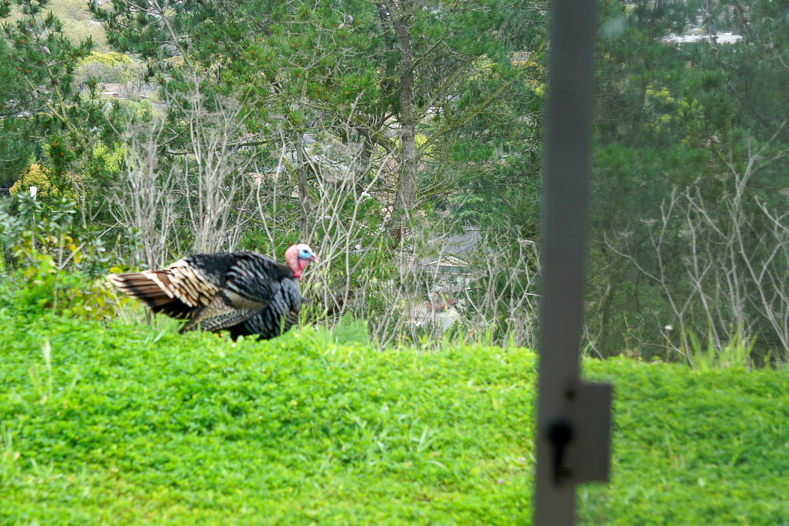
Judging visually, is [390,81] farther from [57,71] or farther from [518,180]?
[57,71]

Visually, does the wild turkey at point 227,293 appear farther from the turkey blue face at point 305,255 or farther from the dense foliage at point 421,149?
the dense foliage at point 421,149

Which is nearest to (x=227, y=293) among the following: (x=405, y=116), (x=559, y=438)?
(x=559, y=438)

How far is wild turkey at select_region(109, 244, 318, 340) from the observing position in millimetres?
4523

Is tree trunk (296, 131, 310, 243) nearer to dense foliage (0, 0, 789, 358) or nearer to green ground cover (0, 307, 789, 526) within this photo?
dense foliage (0, 0, 789, 358)

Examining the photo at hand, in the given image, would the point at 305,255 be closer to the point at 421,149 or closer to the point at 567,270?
the point at 567,270

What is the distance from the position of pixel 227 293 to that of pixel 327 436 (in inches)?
61.5

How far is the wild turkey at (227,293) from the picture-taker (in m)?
4.52

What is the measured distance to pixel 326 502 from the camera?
9.95 feet

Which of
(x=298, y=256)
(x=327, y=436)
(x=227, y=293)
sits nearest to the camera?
(x=327, y=436)

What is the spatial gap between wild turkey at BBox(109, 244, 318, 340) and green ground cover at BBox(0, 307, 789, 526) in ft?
0.73

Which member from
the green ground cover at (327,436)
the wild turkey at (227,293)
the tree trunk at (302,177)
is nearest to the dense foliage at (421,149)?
the tree trunk at (302,177)

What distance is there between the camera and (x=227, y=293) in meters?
4.67

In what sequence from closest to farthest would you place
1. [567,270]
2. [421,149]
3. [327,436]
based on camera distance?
[567,270] → [327,436] → [421,149]

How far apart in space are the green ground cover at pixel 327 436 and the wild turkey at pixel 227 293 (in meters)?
0.22
